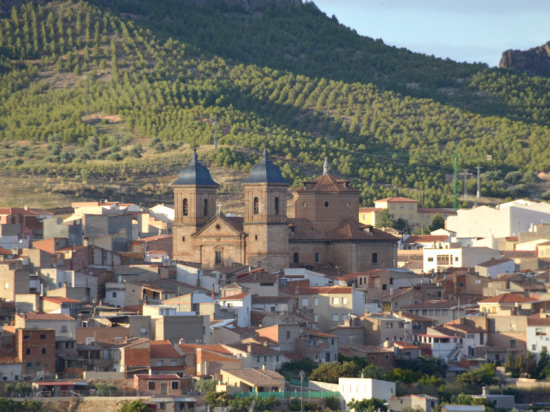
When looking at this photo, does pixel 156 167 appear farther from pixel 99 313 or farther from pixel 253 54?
pixel 99 313

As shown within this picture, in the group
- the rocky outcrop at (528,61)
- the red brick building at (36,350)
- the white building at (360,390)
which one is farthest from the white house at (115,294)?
the rocky outcrop at (528,61)

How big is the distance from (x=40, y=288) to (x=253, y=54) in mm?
102938

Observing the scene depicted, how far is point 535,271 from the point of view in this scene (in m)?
72.8

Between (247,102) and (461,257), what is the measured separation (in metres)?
61.5

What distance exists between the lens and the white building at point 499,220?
9800 cm

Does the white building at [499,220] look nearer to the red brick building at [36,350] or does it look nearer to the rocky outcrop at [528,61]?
the red brick building at [36,350]

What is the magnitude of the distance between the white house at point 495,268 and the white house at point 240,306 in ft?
55.3

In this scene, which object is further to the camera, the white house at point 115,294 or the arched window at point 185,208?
the arched window at point 185,208

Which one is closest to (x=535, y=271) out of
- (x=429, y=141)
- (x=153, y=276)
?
(x=153, y=276)

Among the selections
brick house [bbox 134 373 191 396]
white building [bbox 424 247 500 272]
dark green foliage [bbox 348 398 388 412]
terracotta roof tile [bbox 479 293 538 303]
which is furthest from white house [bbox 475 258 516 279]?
brick house [bbox 134 373 191 396]

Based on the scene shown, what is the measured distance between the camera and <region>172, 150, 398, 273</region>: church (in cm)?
7462

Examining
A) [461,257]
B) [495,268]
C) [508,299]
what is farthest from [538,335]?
[461,257]

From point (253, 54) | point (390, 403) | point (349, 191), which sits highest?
point (253, 54)

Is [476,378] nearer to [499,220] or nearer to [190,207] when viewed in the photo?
[190,207]
